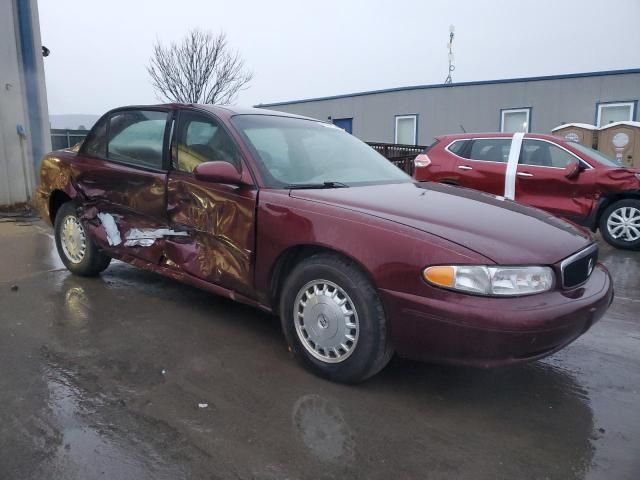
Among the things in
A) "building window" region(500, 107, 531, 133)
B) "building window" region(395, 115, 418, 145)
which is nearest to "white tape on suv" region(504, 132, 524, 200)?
"building window" region(500, 107, 531, 133)

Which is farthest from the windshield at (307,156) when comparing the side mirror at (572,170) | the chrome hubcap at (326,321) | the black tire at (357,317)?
the side mirror at (572,170)

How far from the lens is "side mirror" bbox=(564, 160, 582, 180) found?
6971 mm

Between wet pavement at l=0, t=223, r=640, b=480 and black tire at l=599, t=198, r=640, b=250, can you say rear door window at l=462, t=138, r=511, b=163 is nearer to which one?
black tire at l=599, t=198, r=640, b=250

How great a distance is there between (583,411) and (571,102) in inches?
583

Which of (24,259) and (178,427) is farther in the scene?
(24,259)

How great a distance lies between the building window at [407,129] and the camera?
60.7 feet

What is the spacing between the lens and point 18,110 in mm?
8898

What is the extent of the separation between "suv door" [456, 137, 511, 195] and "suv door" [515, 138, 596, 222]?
0.82 ft

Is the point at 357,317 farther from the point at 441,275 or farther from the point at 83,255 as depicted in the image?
the point at 83,255

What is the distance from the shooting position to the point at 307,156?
12.1ft

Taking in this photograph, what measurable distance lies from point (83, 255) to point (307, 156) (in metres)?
2.46

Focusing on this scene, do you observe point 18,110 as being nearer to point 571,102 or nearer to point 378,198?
point 378,198

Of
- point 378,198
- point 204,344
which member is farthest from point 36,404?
point 378,198

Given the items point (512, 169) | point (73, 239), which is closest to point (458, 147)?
point (512, 169)
